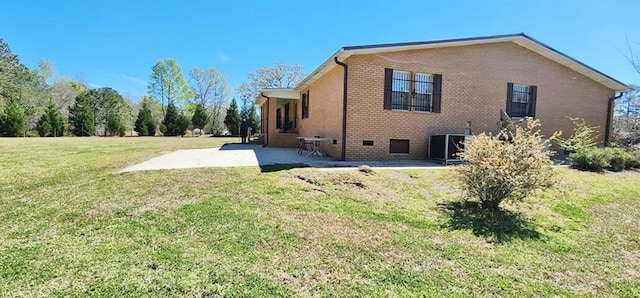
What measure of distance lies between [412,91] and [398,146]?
1830 millimetres

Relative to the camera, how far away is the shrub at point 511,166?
4.40m

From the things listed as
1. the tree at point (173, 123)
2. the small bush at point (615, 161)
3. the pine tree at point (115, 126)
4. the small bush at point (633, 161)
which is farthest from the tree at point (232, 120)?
the small bush at point (633, 161)

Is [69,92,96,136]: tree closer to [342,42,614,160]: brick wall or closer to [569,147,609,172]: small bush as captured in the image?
[342,42,614,160]: brick wall

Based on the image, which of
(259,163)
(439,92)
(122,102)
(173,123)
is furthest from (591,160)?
(122,102)

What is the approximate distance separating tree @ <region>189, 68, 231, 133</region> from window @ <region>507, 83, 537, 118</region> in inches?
1403

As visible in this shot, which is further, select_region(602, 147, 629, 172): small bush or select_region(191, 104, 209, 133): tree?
select_region(191, 104, 209, 133): tree

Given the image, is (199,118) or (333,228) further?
(199,118)

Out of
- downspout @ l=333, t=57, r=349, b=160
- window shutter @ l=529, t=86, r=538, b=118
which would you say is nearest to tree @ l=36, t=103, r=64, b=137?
downspout @ l=333, t=57, r=349, b=160

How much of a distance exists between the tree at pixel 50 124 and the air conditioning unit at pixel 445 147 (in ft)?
109

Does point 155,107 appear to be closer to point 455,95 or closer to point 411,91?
point 411,91

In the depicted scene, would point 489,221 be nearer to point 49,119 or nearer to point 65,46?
point 49,119

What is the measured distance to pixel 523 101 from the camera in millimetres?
11648

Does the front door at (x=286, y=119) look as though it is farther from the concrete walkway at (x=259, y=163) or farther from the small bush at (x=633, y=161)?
the small bush at (x=633, y=161)

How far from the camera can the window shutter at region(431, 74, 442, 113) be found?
1023 cm
